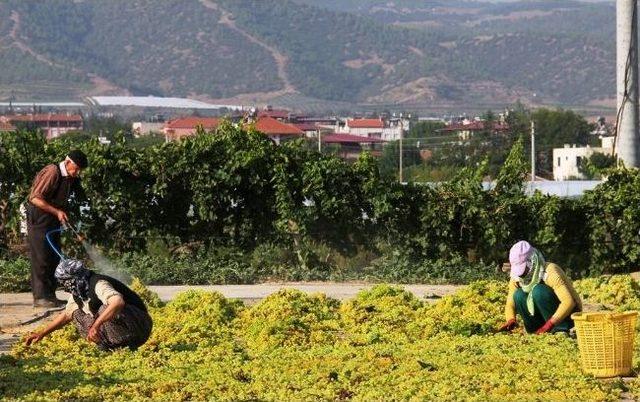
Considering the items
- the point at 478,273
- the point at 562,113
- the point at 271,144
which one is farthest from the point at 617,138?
the point at 562,113

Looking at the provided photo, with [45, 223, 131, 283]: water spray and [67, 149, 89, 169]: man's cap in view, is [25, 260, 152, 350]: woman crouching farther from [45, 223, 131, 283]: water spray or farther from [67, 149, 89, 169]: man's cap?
[67, 149, 89, 169]: man's cap

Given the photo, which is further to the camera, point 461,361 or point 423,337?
point 423,337

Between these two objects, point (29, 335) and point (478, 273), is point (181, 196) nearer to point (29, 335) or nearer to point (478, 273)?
point (478, 273)

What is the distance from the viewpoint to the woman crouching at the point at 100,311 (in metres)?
13.2

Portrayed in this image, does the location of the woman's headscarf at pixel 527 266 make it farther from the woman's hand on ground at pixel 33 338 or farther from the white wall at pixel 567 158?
the white wall at pixel 567 158

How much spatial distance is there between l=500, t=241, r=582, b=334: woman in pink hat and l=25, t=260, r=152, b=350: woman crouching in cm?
335

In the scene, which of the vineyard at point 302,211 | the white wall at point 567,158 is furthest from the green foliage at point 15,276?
the white wall at point 567,158

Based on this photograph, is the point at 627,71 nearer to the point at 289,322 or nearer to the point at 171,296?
the point at 171,296

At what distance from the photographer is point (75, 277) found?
13.3 meters

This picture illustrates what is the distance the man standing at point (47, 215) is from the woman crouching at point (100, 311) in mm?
3051

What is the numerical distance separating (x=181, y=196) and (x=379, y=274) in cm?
335

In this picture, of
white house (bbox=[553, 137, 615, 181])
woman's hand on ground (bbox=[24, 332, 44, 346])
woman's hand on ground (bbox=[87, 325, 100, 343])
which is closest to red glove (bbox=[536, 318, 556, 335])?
woman's hand on ground (bbox=[87, 325, 100, 343])

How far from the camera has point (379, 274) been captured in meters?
22.2

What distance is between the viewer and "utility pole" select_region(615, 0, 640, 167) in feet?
73.5
